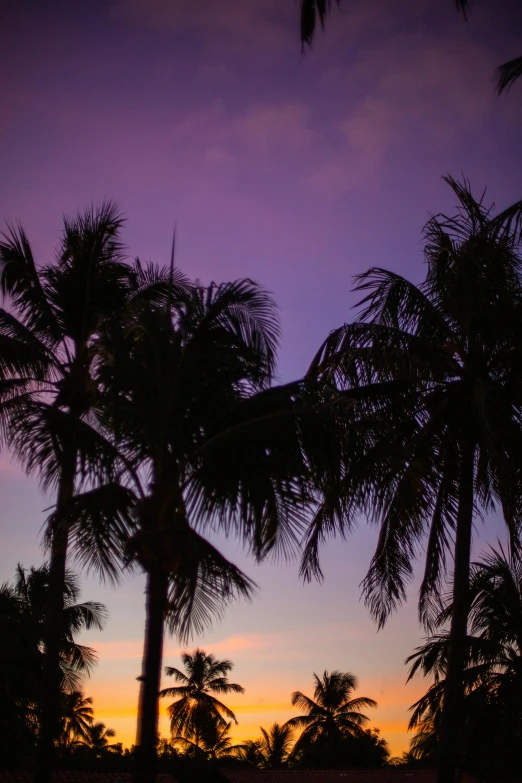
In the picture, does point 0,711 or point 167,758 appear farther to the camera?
point 167,758

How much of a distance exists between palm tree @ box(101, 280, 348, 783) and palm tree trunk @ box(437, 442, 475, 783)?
382cm

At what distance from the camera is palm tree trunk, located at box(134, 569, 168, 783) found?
967 cm

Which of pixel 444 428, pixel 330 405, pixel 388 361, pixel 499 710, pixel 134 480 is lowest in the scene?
pixel 499 710

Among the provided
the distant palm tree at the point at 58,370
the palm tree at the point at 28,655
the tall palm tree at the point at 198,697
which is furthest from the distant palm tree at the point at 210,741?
the distant palm tree at the point at 58,370

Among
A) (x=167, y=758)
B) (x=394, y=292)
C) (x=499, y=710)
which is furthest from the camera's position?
(x=167, y=758)

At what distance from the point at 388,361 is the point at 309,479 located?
159 inches

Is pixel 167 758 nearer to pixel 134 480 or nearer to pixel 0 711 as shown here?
pixel 0 711

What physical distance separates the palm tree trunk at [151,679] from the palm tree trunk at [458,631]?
528cm

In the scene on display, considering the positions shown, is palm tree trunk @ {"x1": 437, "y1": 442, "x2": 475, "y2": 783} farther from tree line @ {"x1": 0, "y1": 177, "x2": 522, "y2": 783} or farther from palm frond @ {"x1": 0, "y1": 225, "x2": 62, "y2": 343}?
palm frond @ {"x1": 0, "y1": 225, "x2": 62, "y2": 343}

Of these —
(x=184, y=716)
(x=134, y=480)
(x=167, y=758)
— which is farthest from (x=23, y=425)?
(x=184, y=716)

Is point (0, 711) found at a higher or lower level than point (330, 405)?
lower

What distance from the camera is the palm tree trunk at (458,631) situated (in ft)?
42.5

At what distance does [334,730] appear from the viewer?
45.5 m

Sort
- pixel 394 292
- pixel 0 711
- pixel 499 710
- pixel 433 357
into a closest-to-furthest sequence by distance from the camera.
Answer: pixel 433 357 < pixel 394 292 < pixel 499 710 < pixel 0 711
